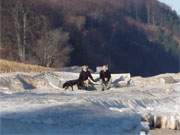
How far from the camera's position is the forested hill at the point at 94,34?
6269 cm

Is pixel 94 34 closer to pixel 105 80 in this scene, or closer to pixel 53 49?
pixel 53 49

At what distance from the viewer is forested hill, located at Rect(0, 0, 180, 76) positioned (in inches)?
2468

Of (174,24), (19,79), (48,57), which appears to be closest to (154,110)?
(19,79)

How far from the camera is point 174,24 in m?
103

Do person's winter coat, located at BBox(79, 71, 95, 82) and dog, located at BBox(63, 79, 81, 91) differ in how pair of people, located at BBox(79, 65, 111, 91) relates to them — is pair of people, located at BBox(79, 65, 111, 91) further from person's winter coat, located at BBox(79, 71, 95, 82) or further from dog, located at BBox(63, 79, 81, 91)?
dog, located at BBox(63, 79, 81, 91)

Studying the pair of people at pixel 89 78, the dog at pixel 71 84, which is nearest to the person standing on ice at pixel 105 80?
the pair of people at pixel 89 78

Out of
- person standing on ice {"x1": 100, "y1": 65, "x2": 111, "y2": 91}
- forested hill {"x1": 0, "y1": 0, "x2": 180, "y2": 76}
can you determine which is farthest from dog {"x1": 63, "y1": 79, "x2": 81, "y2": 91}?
forested hill {"x1": 0, "y1": 0, "x2": 180, "y2": 76}

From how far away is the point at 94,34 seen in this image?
8919 centimetres

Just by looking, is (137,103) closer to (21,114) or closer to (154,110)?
(154,110)

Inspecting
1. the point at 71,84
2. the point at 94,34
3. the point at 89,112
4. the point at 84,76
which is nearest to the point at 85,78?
the point at 84,76

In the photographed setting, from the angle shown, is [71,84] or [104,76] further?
[104,76]

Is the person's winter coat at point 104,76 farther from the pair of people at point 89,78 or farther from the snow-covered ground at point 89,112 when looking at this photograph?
the snow-covered ground at point 89,112

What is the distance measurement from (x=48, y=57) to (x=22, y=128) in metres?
45.2

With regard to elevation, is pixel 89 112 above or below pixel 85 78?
below
